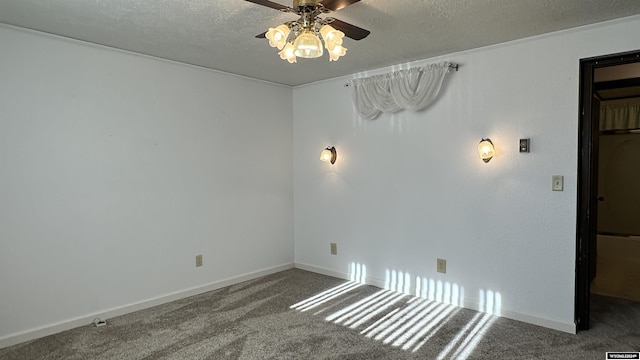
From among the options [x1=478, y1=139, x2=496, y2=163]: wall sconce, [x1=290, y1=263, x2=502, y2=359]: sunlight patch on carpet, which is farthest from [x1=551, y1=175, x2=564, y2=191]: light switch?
[x1=290, y1=263, x2=502, y2=359]: sunlight patch on carpet

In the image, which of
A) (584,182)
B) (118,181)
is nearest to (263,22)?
(118,181)

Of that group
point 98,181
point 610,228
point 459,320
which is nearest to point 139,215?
point 98,181

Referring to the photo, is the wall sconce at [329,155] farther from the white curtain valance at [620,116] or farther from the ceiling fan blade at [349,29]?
the white curtain valance at [620,116]

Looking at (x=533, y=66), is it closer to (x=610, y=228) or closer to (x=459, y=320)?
(x=459, y=320)

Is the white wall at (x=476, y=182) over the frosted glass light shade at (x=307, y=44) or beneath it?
beneath

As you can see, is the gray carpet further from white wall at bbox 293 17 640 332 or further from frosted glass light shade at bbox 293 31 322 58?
frosted glass light shade at bbox 293 31 322 58

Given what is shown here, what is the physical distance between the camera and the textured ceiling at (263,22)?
2.37m

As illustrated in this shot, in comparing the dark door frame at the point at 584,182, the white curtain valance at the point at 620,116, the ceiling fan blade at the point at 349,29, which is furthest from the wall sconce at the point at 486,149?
the white curtain valance at the point at 620,116

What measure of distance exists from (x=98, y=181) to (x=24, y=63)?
0.99 m

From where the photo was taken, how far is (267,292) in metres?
3.89

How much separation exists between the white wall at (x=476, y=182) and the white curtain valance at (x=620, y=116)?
14.0 feet

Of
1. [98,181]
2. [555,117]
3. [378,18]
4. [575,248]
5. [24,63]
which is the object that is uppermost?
[378,18]

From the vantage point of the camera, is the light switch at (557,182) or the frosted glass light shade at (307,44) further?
the light switch at (557,182)

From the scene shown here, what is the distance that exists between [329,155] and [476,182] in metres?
1.62
